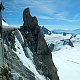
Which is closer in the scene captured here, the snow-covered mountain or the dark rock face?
the snow-covered mountain

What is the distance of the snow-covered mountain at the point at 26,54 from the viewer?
95.7 ft

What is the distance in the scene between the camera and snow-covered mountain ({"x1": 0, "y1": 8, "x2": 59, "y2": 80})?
95.7ft

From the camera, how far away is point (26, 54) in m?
40.2

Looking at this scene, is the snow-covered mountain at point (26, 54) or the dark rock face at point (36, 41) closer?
the snow-covered mountain at point (26, 54)

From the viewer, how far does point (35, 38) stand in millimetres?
48094

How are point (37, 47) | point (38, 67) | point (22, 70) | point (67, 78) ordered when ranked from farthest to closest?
point (67, 78) → point (37, 47) → point (38, 67) → point (22, 70)

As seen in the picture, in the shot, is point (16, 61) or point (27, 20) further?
point (27, 20)

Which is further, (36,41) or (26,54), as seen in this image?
(36,41)

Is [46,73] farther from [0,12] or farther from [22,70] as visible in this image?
[0,12]

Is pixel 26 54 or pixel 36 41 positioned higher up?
pixel 36 41

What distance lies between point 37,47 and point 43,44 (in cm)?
268

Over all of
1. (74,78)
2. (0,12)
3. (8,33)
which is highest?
(0,12)

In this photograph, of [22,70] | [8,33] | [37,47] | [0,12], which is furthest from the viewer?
[37,47]

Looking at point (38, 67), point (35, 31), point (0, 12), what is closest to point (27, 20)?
point (35, 31)
